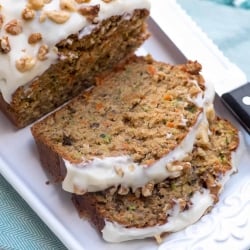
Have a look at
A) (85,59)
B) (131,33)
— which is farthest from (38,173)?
(131,33)

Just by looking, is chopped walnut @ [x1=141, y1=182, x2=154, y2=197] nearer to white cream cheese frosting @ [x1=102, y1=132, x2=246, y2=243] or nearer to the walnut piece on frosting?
white cream cheese frosting @ [x1=102, y1=132, x2=246, y2=243]

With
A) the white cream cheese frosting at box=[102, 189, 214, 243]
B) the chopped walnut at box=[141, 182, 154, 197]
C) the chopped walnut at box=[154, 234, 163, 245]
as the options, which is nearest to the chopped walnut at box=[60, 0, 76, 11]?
the chopped walnut at box=[141, 182, 154, 197]

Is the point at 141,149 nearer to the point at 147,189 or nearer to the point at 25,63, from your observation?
the point at 147,189

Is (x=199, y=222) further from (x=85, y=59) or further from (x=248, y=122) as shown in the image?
(x=85, y=59)

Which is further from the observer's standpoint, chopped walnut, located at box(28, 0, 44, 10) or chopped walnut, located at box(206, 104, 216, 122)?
chopped walnut, located at box(206, 104, 216, 122)

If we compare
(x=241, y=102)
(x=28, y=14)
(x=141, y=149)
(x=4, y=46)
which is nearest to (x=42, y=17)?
(x=28, y=14)

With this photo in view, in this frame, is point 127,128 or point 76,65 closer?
point 127,128
